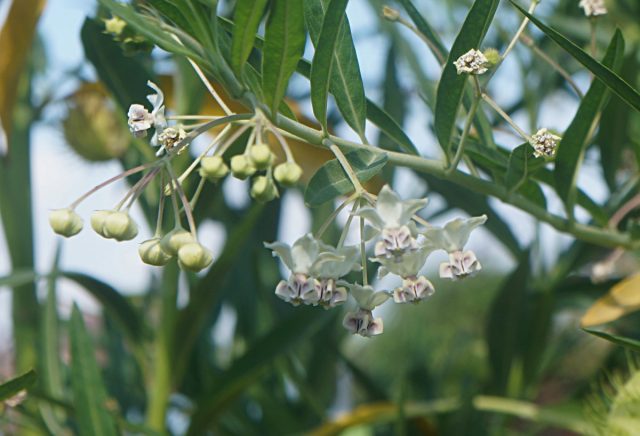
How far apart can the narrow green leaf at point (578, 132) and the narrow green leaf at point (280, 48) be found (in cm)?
24

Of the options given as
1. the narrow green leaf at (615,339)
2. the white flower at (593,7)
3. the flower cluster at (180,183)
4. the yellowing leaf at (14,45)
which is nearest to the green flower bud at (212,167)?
the flower cluster at (180,183)

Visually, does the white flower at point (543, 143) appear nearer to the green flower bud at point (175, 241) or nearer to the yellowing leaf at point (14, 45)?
the green flower bud at point (175, 241)

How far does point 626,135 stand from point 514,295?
24 centimetres

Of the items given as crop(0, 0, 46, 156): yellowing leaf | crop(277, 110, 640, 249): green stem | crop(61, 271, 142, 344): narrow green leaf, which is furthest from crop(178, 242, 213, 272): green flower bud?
crop(0, 0, 46, 156): yellowing leaf

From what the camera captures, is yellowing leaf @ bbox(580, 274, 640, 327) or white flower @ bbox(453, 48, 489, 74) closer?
white flower @ bbox(453, 48, 489, 74)

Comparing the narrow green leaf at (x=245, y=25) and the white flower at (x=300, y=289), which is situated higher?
the narrow green leaf at (x=245, y=25)

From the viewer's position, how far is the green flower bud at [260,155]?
558 mm

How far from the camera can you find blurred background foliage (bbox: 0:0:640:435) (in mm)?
988

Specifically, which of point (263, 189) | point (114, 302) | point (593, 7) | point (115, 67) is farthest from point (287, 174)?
point (114, 302)

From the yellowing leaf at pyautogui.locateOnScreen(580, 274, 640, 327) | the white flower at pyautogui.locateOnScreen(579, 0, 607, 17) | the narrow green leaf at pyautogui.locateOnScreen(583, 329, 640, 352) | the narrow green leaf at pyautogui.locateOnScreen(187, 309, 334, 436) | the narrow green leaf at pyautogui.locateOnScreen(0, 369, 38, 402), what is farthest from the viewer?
the narrow green leaf at pyautogui.locateOnScreen(187, 309, 334, 436)

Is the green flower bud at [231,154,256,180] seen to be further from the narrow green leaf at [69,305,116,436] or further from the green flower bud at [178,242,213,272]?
the narrow green leaf at [69,305,116,436]

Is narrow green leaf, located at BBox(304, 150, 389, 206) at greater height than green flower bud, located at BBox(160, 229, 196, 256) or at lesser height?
greater

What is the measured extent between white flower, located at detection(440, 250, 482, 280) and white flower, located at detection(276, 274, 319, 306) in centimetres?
9

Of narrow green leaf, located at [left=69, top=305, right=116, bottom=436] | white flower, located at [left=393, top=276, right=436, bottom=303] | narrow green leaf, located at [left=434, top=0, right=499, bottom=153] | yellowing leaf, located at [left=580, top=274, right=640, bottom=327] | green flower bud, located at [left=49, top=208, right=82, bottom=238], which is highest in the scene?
narrow green leaf, located at [left=434, top=0, right=499, bottom=153]
